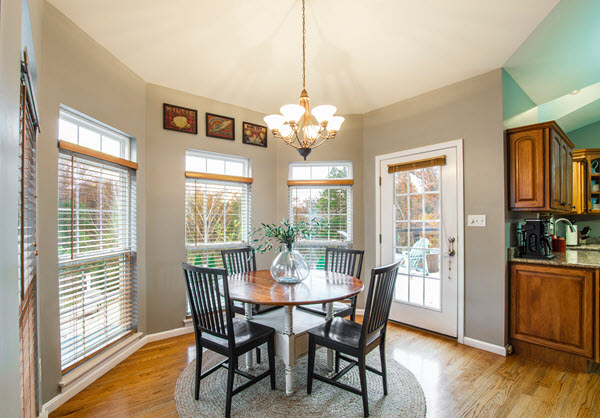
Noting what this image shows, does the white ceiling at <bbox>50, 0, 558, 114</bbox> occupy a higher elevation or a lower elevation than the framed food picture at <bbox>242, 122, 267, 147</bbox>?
higher

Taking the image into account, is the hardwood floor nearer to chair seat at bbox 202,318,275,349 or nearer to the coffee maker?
chair seat at bbox 202,318,275,349

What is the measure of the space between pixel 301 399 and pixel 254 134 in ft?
9.53

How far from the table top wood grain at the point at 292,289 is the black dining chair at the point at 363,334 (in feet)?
0.66

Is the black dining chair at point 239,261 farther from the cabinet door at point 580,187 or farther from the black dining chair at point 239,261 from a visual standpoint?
the cabinet door at point 580,187

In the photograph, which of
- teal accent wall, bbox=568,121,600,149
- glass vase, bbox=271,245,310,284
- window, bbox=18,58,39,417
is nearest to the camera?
window, bbox=18,58,39,417

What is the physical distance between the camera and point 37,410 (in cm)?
179

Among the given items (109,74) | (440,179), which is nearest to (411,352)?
(440,179)

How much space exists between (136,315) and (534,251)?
3.87 metres

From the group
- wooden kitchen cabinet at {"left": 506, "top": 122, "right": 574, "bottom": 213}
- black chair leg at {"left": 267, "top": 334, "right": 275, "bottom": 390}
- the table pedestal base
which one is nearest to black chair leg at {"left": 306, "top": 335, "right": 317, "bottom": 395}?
the table pedestal base

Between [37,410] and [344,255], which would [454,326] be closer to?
[344,255]

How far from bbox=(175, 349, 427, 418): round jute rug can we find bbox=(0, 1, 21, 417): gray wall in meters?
1.41

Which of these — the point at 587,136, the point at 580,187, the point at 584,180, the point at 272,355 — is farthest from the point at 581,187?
the point at 272,355

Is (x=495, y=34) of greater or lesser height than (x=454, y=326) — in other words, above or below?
above

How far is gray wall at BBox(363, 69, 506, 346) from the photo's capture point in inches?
110
